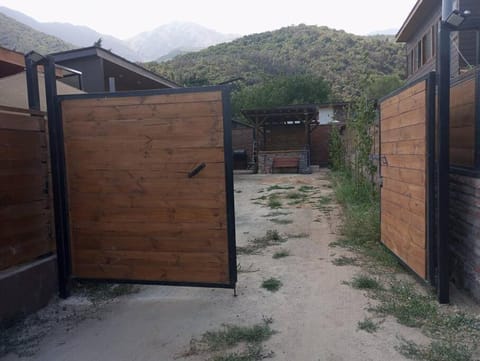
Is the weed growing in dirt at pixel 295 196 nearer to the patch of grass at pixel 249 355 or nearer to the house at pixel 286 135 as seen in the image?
the patch of grass at pixel 249 355

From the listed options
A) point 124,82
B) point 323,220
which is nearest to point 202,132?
point 323,220

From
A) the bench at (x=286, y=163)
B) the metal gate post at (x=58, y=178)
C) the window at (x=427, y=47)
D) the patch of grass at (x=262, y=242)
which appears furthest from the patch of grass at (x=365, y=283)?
the bench at (x=286, y=163)

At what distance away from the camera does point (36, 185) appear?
374cm

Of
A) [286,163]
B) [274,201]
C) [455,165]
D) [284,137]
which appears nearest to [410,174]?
[455,165]

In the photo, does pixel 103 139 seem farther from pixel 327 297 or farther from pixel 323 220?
pixel 323 220

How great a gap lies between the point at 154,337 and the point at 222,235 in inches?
38.1

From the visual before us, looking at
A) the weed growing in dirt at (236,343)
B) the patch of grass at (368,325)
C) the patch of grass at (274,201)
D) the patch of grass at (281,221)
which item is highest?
the patch of grass at (274,201)

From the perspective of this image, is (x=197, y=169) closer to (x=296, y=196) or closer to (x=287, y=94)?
(x=296, y=196)

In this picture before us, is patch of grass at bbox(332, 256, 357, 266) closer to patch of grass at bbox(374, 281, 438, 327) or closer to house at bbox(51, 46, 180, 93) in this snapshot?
patch of grass at bbox(374, 281, 438, 327)

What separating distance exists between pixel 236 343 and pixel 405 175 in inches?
94.7

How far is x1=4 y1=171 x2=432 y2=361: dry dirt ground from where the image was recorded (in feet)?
9.08

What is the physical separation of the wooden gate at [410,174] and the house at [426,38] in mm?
6820

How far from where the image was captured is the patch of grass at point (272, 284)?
153 inches

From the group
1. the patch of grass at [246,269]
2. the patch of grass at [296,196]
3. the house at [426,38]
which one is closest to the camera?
the patch of grass at [246,269]
